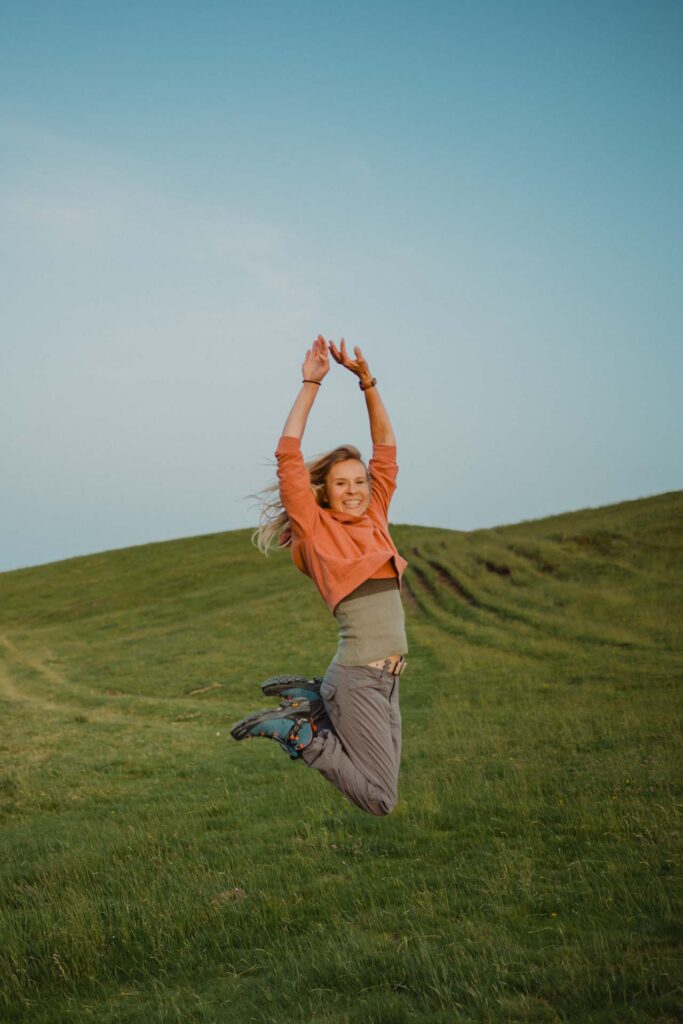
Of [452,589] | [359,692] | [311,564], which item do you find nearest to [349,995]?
[359,692]

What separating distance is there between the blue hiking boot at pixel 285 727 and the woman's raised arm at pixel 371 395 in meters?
2.09

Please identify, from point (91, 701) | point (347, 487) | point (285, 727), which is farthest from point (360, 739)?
point (91, 701)

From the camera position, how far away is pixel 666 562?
33500 mm

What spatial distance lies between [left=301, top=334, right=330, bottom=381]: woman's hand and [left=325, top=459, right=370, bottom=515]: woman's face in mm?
617

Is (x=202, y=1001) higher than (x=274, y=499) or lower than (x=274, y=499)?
lower

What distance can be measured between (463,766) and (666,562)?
76.5 feet

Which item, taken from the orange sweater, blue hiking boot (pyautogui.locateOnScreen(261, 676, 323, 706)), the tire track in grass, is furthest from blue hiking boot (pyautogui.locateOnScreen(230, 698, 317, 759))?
the tire track in grass

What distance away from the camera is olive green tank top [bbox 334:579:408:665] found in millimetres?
5117

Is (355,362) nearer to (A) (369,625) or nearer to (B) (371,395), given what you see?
(B) (371,395)

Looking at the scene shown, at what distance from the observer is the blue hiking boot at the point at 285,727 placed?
4.79 metres

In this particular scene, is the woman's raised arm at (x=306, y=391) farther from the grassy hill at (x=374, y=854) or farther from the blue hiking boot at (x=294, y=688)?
the grassy hill at (x=374, y=854)

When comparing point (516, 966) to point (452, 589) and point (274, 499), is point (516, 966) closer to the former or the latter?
point (274, 499)

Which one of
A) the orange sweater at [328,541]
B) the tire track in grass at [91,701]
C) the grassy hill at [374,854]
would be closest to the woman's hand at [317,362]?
the orange sweater at [328,541]

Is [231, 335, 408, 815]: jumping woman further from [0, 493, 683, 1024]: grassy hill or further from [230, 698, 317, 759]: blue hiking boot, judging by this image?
[0, 493, 683, 1024]: grassy hill
